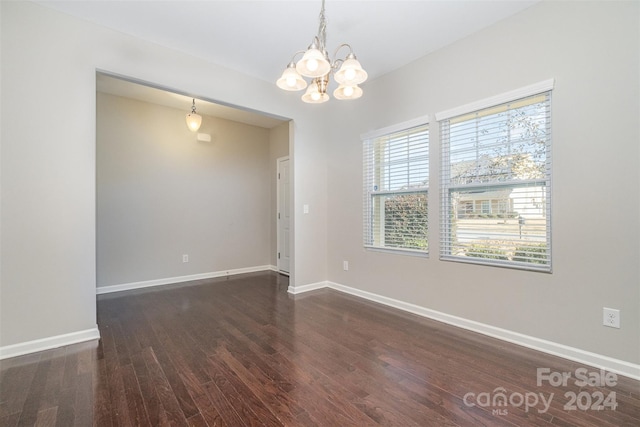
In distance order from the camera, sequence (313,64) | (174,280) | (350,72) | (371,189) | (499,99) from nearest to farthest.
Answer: (313,64)
(350,72)
(499,99)
(371,189)
(174,280)

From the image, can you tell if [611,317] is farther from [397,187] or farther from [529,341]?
[397,187]

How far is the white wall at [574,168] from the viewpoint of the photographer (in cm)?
198

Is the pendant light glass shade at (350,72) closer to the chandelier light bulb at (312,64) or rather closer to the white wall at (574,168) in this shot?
the chandelier light bulb at (312,64)

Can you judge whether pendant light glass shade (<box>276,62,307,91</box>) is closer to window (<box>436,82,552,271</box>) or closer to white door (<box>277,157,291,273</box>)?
window (<box>436,82,552,271</box>)

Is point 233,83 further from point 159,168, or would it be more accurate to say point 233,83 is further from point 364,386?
point 364,386

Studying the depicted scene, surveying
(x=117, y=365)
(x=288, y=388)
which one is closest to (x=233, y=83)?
(x=117, y=365)

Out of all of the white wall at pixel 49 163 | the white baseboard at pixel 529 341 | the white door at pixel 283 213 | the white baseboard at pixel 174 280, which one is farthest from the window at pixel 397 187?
the white wall at pixel 49 163

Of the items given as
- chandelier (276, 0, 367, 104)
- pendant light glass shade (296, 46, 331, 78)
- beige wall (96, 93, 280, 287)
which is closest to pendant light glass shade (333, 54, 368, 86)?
chandelier (276, 0, 367, 104)

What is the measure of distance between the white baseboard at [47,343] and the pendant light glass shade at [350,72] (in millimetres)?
3035

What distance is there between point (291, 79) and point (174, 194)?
3481mm

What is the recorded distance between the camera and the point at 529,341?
2391mm

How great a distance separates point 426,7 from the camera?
2428 millimetres

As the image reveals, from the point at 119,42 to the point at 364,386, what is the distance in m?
3.69

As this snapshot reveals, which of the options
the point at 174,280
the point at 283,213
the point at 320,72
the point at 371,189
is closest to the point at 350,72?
the point at 320,72
